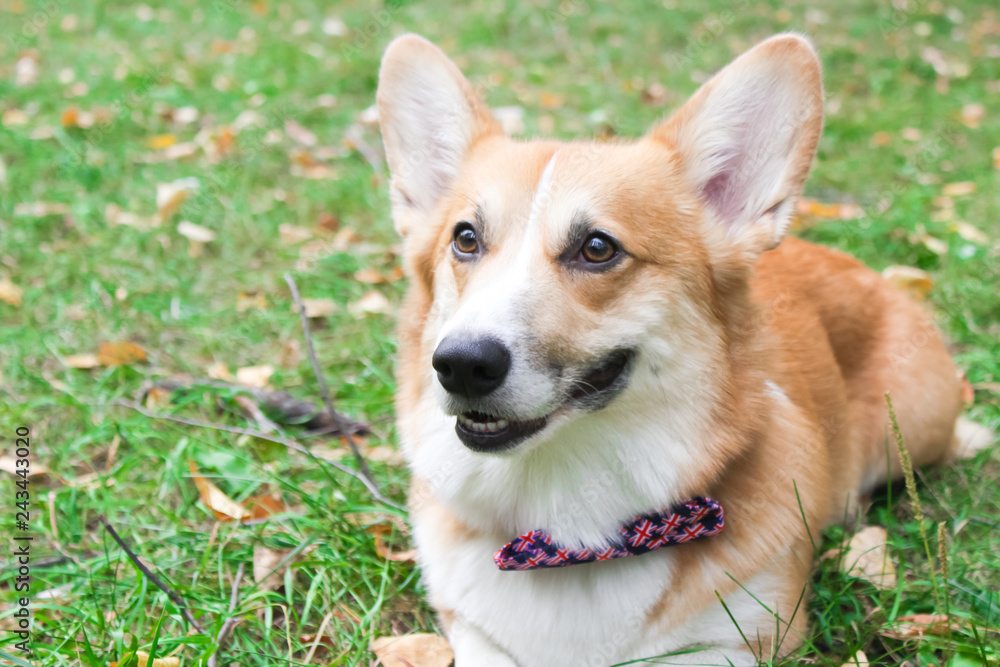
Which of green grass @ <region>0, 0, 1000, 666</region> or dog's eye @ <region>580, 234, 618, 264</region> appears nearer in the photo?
dog's eye @ <region>580, 234, 618, 264</region>

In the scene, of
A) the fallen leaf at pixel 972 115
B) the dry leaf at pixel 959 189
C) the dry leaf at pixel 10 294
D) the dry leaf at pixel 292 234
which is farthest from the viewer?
the fallen leaf at pixel 972 115

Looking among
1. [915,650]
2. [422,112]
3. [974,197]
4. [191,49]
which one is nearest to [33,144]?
[191,49]

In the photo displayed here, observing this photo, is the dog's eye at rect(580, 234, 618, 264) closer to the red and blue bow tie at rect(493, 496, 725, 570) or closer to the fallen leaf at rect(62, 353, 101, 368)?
the red and blue bow tie at rect(493, 496, 725, 570)

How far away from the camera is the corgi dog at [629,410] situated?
1.96m

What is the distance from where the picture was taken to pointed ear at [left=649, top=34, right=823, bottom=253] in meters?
2.00

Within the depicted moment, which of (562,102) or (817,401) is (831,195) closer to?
(562,102)

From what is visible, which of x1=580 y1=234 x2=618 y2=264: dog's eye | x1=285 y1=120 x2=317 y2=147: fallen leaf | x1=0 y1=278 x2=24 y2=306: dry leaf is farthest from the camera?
x1=285 y1=120 x2=317 y2=147: fallen leaf

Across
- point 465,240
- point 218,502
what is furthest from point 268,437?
point 465,240

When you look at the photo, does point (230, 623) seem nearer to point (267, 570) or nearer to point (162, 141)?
point (267, 570)

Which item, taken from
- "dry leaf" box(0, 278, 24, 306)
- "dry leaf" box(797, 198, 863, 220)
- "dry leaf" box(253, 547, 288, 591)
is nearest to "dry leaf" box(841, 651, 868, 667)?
"dry leaf" box(253, 547, 288, 591)

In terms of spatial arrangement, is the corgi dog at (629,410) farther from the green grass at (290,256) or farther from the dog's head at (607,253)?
the green grass at (290,256)

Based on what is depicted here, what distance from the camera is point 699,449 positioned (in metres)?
2.01

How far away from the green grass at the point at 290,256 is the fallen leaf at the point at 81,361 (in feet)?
0.19

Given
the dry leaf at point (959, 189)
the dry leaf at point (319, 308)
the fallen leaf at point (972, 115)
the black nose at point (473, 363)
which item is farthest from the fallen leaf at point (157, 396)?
the fallen leaf at point (972, 115)
